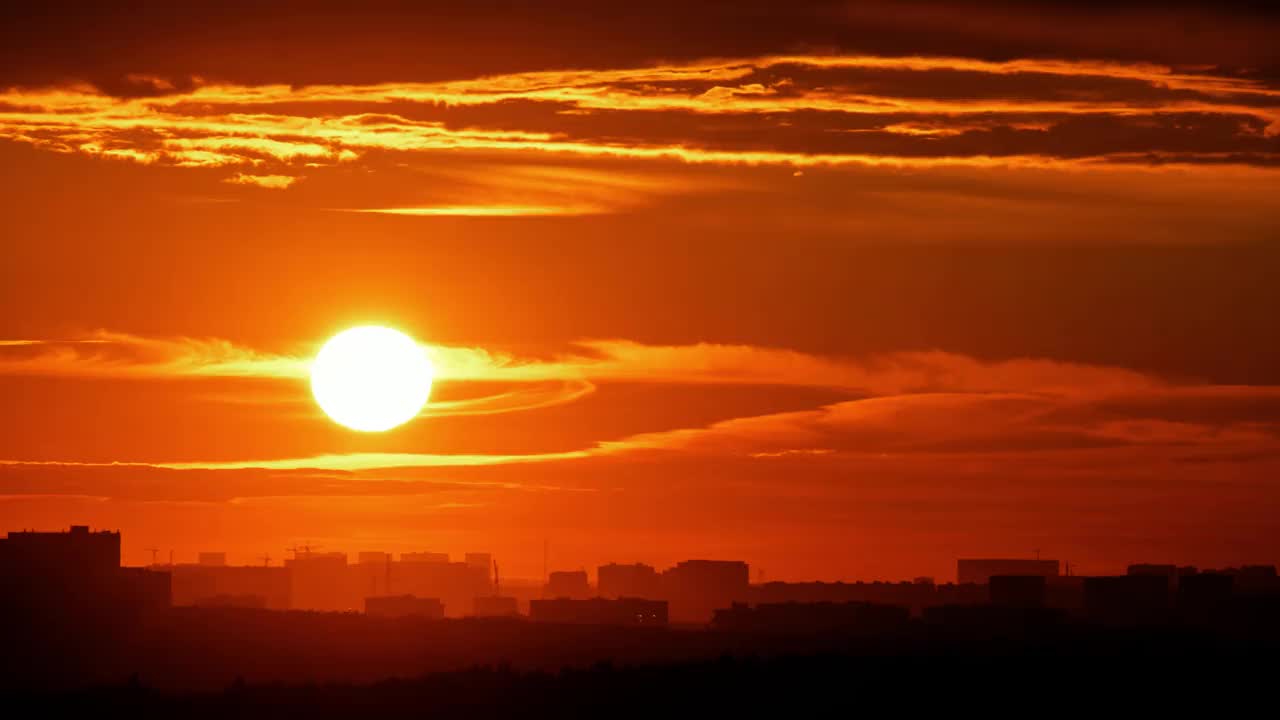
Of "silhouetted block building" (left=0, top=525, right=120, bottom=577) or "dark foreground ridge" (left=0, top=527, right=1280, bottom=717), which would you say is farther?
"silhouetted block building" (left=0, top=525, right=120, bottom=577)

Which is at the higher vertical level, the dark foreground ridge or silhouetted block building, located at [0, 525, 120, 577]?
silhouetted block building, located at [0, 525, 120, 577]

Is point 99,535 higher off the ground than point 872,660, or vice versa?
point 99,535

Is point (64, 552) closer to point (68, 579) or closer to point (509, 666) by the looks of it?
point (68, 579)

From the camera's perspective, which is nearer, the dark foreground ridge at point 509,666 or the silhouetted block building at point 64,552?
the dark foreground ridge at point 509,666

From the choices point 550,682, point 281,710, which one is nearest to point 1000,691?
point 550,682

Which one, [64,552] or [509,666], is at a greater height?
[64,552]

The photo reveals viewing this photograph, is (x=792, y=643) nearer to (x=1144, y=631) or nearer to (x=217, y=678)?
(x=1144, y=631)

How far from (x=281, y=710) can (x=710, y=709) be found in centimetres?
1945

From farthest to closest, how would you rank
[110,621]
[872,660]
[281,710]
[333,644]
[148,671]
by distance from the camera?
[333,644]
[110,621]
[148,671]
[872,660]
[281,710]

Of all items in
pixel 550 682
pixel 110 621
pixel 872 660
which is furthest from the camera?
pixel 110 621

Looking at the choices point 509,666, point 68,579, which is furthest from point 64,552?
point 509,666

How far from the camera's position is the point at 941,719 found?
10769 centimetres

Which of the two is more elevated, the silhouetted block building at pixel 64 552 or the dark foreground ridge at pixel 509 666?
the silhouetted block building at pixel 64 552

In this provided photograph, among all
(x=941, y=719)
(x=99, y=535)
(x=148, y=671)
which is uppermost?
(x=99, y=535)
